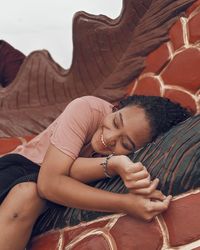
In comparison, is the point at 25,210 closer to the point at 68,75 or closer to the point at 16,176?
the point at 16,176

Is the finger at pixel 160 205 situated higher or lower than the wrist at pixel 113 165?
lower

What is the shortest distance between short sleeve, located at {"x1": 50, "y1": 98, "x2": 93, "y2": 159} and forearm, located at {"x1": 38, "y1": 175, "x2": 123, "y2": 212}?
0.05m

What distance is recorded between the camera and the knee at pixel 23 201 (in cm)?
91

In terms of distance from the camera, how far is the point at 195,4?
123 cm

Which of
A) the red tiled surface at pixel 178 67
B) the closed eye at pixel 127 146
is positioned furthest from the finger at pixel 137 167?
the red tiled surface at pixel 178 67

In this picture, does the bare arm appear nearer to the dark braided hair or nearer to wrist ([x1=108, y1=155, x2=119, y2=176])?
wrist ([x1=108, y1=155, x2=119, y2=176])

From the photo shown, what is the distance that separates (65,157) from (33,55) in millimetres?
689

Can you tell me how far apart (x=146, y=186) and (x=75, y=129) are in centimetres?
20

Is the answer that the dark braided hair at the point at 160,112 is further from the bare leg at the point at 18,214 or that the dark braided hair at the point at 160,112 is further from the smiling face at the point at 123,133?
the bare leg at the point at 18,214

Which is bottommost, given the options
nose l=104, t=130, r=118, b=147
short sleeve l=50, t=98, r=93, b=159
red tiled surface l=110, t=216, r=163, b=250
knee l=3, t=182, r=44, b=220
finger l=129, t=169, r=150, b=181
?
red tiled surface l=110, t=216, r=163, b=250

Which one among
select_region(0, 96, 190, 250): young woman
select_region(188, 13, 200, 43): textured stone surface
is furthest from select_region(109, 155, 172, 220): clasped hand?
select_region(188, 13, 200, 43): textured stone surface

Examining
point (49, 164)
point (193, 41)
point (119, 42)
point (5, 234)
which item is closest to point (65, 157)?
point (49, 164)

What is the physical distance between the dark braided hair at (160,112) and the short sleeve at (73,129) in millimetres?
90

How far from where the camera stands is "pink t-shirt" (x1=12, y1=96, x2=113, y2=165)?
0.93 meters
